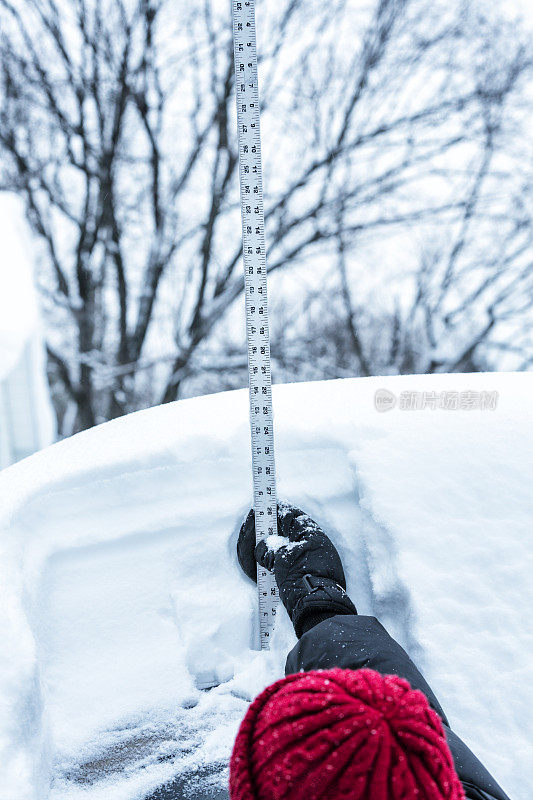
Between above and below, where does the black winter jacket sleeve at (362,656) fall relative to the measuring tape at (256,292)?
below

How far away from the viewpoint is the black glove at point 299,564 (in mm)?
1239

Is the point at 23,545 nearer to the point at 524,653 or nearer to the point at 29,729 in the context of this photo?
the point at 29,729

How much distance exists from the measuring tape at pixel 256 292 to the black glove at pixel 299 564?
40 mm

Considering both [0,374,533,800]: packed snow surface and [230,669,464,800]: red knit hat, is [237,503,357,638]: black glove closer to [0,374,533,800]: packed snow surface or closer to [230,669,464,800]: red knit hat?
[0,374,533,800]: packed snow surface

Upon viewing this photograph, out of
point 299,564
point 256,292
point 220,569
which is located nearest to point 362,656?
point 299,564

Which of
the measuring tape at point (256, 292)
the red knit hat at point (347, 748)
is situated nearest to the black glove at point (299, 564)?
the measuring tape at point (256, 292)

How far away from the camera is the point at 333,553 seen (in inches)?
54.4

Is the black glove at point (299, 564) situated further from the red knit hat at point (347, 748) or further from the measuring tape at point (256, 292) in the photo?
the red knit hat at point (347, 748)

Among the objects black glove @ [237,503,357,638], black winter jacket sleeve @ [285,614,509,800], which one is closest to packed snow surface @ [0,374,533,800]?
black glove @ [237,503,357,638]

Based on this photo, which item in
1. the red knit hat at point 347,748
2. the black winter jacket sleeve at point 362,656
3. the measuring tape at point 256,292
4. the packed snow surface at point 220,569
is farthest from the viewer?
the measuring tape at point 256,292

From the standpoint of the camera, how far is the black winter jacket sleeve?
914 mm

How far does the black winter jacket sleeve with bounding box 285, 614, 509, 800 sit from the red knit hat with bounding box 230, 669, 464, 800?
0.32m

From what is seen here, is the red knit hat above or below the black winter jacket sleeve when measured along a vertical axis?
above

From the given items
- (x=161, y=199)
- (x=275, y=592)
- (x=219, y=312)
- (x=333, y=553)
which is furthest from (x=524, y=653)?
(x=161, y=199)
